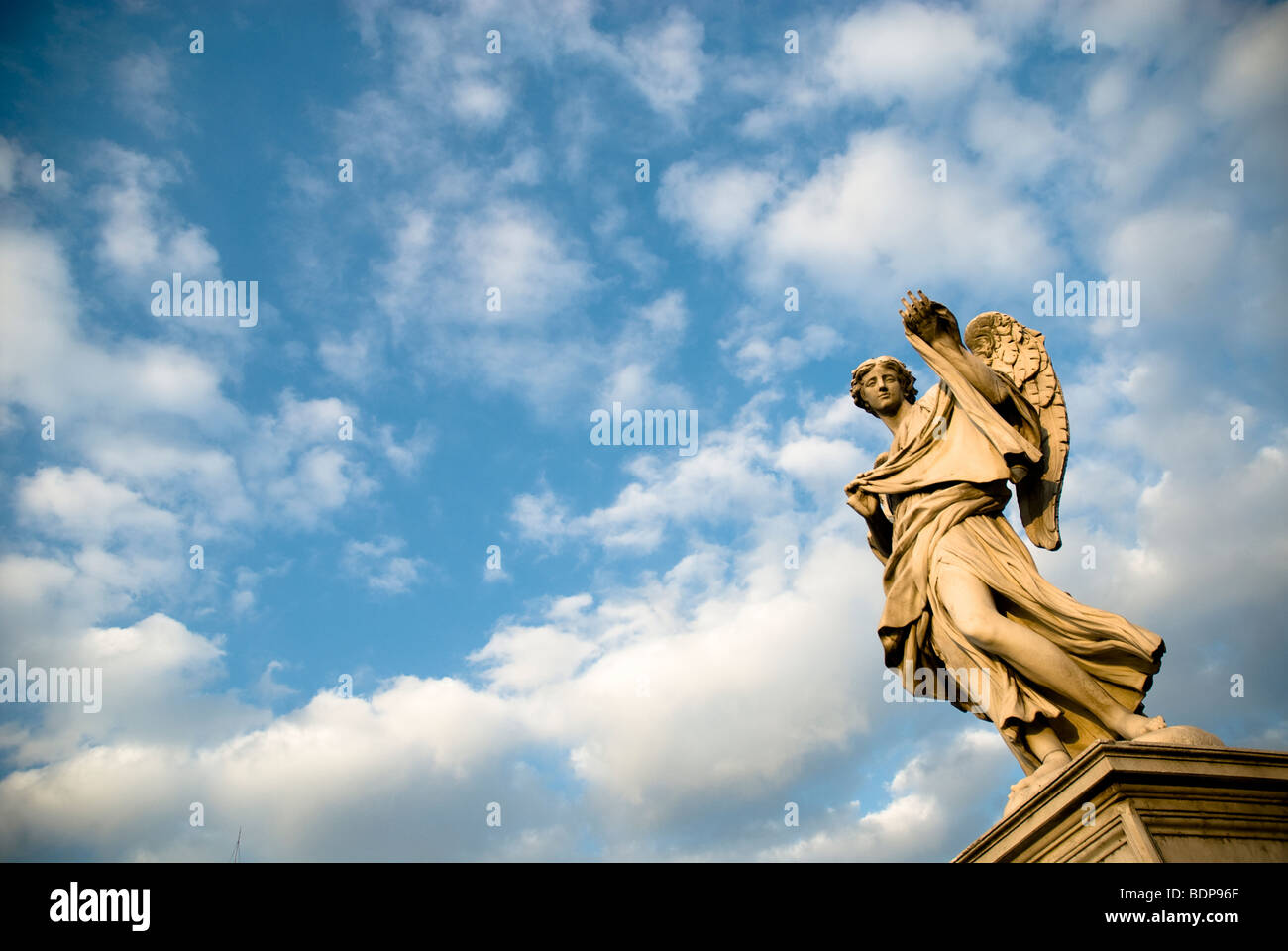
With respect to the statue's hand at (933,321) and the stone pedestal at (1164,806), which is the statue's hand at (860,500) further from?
the stone pedestal at (1164,806)

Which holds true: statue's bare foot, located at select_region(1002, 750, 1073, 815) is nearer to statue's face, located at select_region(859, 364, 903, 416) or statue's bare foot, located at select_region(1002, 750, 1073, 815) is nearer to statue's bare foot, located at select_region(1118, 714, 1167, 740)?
statue's bare foot, located at select_region(1118, 714, 1167, 740)

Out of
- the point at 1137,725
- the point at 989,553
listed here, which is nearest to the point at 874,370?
the point at 989,553

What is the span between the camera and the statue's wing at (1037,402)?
991 cm

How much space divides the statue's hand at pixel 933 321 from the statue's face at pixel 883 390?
3.58ft

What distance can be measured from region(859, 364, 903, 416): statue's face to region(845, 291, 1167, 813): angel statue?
0.01m

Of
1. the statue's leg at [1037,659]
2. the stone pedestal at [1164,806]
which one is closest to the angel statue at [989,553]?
the statue's leg at [1037,659]

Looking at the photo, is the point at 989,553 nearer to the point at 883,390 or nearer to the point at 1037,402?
the point at 1037,402

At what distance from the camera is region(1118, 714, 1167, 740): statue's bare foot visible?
761 cm

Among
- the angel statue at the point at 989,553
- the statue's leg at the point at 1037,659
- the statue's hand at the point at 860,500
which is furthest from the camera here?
the statue's hand at the point at 860,500

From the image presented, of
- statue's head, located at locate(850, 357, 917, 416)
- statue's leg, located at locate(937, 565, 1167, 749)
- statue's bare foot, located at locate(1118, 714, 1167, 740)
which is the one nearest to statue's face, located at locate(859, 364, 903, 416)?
statue's head, located at locate(850, 357, 917, 416)

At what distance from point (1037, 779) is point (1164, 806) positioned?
123cm
